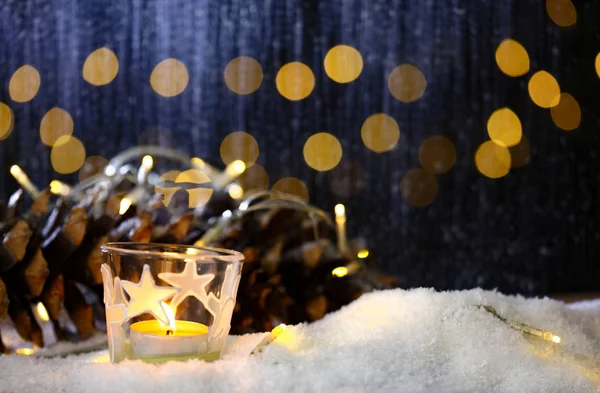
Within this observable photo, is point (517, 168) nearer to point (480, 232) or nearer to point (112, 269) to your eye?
point (480, 232)

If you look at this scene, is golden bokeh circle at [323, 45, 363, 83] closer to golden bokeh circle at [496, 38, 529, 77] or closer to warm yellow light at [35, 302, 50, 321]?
golden bokeh circle at [496, 38, 529, 77]

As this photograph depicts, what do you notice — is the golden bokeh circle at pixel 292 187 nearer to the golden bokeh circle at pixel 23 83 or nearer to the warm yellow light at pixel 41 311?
the golden bokeh circle at pixel 23 83

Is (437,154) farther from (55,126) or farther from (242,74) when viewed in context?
(55,126)

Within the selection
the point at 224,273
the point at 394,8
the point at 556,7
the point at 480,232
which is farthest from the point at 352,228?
the point at 224,273

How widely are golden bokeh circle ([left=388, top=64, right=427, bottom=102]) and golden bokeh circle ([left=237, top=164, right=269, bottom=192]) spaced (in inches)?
7.5

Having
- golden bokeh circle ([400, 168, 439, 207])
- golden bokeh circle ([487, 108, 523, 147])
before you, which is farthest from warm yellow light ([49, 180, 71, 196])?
golden bokeh circle ([487, 108, 523, 147])

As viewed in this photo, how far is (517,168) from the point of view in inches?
31.2

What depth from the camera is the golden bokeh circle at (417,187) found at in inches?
31.2

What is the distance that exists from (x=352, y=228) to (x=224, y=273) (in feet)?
1.65

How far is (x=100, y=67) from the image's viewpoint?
77 cm

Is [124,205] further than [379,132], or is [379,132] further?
[379,132]

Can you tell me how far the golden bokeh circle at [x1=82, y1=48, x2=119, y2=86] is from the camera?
76 centimetres

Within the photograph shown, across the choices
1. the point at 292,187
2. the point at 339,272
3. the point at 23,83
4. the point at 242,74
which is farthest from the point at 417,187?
the point at 23,83

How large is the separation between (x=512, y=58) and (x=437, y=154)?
0.50 feet
